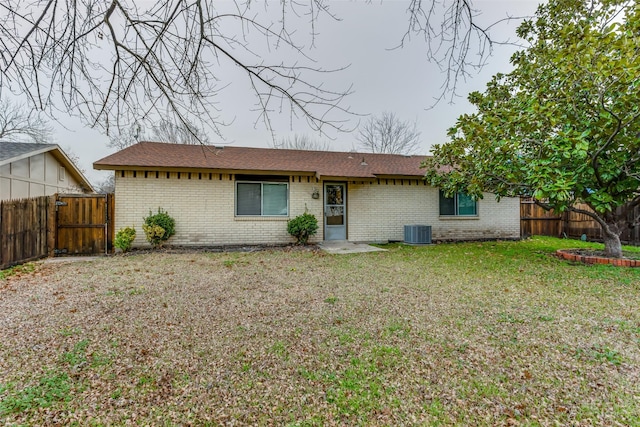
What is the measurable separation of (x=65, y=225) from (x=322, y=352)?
32.4 feet

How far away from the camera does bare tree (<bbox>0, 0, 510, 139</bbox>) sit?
8.66 ft

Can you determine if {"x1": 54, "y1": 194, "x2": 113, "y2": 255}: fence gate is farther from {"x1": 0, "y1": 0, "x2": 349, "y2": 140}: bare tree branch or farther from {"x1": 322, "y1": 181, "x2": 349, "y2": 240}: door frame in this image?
{"x1": 0, "y1": 0, "x2": 349, "y2": 140}: bare tree branch

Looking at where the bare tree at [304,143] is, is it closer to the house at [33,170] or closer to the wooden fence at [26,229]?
the house at [33,170]

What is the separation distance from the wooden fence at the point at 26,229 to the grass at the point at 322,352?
2447mm

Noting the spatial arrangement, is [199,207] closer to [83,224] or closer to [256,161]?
[256,161]

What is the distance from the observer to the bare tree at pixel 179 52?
264cm

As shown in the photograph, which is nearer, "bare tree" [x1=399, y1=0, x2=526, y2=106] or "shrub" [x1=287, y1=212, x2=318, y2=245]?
"bare tree" [x1=399, y1=0, x2=526, y2=106]

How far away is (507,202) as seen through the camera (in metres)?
12.4

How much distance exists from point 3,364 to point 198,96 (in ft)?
9.77

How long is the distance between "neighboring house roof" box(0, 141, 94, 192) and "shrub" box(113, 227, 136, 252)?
141 inches

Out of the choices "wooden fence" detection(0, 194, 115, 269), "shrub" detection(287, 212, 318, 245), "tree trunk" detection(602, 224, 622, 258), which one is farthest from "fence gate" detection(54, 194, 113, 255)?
"tree trunk" detection(602, 224, 622, 258)

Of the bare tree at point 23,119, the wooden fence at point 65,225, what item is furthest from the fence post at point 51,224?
the bare tree at point 23,119

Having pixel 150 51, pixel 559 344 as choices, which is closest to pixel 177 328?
pixel 150 51

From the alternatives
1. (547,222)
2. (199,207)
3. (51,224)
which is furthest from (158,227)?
(547,222)
